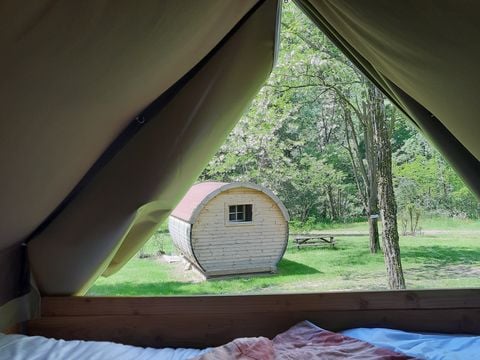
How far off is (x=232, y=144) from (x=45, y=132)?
8.07ft

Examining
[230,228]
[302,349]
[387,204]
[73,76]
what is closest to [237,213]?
[230,228]

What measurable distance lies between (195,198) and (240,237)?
1.67ft

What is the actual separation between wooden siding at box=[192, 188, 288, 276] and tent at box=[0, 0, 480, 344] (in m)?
1.35

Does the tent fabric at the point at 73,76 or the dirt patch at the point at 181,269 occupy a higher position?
the tent fabric at the point at 73,76

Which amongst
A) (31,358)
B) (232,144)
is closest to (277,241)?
(232,144)

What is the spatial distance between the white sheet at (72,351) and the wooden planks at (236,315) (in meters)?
0.13

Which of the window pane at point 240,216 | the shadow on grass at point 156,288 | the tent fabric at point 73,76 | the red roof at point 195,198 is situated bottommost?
the shadow on grass at point 156,288

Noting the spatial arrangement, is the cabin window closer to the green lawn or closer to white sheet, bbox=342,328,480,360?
the green lawn

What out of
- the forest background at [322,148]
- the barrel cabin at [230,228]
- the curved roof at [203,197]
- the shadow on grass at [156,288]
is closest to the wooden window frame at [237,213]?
the barrel cabin at [230,228]

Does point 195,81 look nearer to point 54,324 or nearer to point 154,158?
point 154,158

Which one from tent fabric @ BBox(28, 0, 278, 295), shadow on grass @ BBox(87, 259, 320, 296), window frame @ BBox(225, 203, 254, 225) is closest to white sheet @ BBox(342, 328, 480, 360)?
tent fabric @ BBox(28, 0, 278, 295)

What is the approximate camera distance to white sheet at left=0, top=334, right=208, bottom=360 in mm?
1096

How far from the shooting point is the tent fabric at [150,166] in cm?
136

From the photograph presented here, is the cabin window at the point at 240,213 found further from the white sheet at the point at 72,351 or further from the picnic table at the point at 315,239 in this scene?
the white sheet at the point at 72,351
